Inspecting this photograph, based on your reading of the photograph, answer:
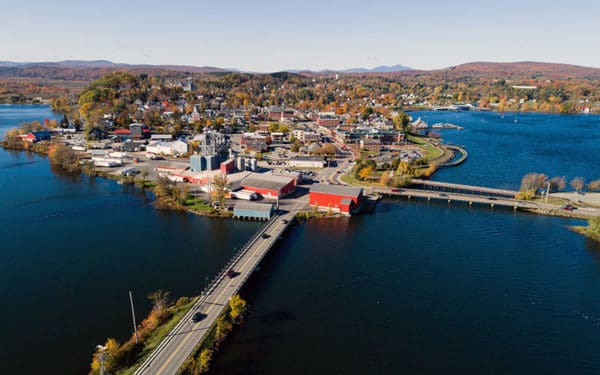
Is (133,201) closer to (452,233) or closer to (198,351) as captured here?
(198,351)

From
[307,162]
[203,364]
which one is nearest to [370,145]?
[307,162]

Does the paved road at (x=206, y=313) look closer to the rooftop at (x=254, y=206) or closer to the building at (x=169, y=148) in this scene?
the rooftop at (x=254, y=206)

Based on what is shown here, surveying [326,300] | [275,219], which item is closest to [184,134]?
[275,219]

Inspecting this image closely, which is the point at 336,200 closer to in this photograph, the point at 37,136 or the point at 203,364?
the point at 203,364

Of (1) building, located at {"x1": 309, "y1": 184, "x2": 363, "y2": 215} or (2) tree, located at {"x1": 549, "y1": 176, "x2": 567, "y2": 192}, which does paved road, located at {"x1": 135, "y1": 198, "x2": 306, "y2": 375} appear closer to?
(1) building, located at {"x1": 309, "y1": 184, "x2": 363, "y2": 215}

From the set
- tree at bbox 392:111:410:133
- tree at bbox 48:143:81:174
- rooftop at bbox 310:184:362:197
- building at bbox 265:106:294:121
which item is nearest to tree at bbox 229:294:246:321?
rooftop at bbox 310:184:362:197

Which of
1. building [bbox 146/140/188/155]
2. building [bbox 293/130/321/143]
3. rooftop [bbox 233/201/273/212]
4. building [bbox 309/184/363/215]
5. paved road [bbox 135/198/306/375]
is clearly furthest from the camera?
building [bbox 293/130/321/143]
